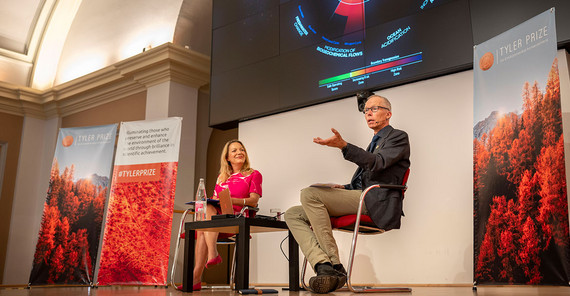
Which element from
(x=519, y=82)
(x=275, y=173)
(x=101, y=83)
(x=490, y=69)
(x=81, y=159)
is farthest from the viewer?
(x=101, y=83)

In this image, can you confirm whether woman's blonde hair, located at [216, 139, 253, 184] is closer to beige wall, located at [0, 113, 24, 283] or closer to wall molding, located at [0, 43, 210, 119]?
wall molding, located at [0, 43, 210, 119]

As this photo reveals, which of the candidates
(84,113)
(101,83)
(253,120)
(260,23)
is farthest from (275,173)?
(84,113)

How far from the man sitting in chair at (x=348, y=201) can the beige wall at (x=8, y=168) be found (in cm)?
606

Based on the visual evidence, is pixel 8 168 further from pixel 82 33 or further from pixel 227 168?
pixel 227 168

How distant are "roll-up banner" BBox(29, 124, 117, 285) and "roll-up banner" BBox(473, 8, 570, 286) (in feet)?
12.6

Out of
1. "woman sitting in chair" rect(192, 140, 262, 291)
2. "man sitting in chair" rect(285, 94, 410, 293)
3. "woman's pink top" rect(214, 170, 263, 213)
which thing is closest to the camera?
"man sitting in chair" rect(285, 94, 410, 293)

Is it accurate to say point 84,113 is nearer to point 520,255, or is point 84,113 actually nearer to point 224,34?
point 224,34

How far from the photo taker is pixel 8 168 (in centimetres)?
738

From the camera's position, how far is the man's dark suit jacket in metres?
2.58

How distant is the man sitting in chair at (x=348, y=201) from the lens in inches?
99.7

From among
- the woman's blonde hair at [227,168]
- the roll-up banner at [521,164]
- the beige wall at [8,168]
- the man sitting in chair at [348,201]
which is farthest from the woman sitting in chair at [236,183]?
the beige wall at [8,168]

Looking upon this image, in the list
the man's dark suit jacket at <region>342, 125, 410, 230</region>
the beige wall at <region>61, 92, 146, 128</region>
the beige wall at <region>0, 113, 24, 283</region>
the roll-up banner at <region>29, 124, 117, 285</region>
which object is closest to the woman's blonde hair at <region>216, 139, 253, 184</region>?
the man's dark suit jacket at <region>342, 125, 410, 230</region>

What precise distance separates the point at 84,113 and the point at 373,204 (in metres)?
5.85

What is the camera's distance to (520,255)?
104 inches
